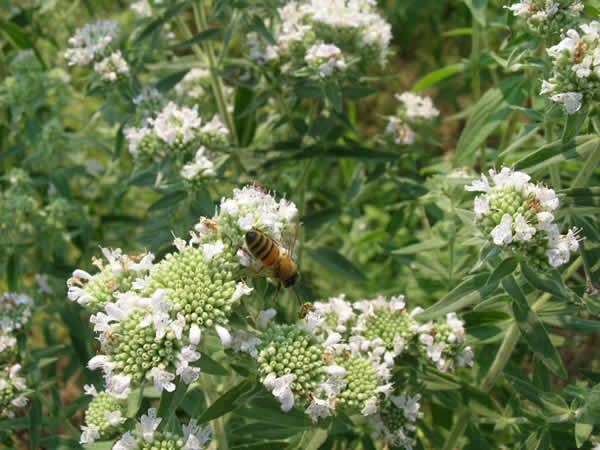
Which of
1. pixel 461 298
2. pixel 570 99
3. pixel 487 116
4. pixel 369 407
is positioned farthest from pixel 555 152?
pixel 369 407

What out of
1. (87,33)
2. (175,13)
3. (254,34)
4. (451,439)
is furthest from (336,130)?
(451,439)

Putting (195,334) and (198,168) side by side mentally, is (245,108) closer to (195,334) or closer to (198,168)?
(198,168)

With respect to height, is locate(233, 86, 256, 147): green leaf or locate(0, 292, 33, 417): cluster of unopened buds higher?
locate(233, 86, 256, 147): green leaf

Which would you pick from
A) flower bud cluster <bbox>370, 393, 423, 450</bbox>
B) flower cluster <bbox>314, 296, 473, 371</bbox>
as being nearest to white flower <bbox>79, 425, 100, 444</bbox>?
flower cluster <bbox>314, 296, 473, 371</bbox>

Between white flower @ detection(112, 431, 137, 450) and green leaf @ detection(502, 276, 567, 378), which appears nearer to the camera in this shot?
white flower @ detection(112, 431, 137, 450)

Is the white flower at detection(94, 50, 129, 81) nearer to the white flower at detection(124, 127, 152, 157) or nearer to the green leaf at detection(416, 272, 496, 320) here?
the white flower at detection(124, 127, 152, 157)

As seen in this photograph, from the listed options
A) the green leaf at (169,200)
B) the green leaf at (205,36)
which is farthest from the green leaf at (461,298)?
the green leaf at (205,36)
